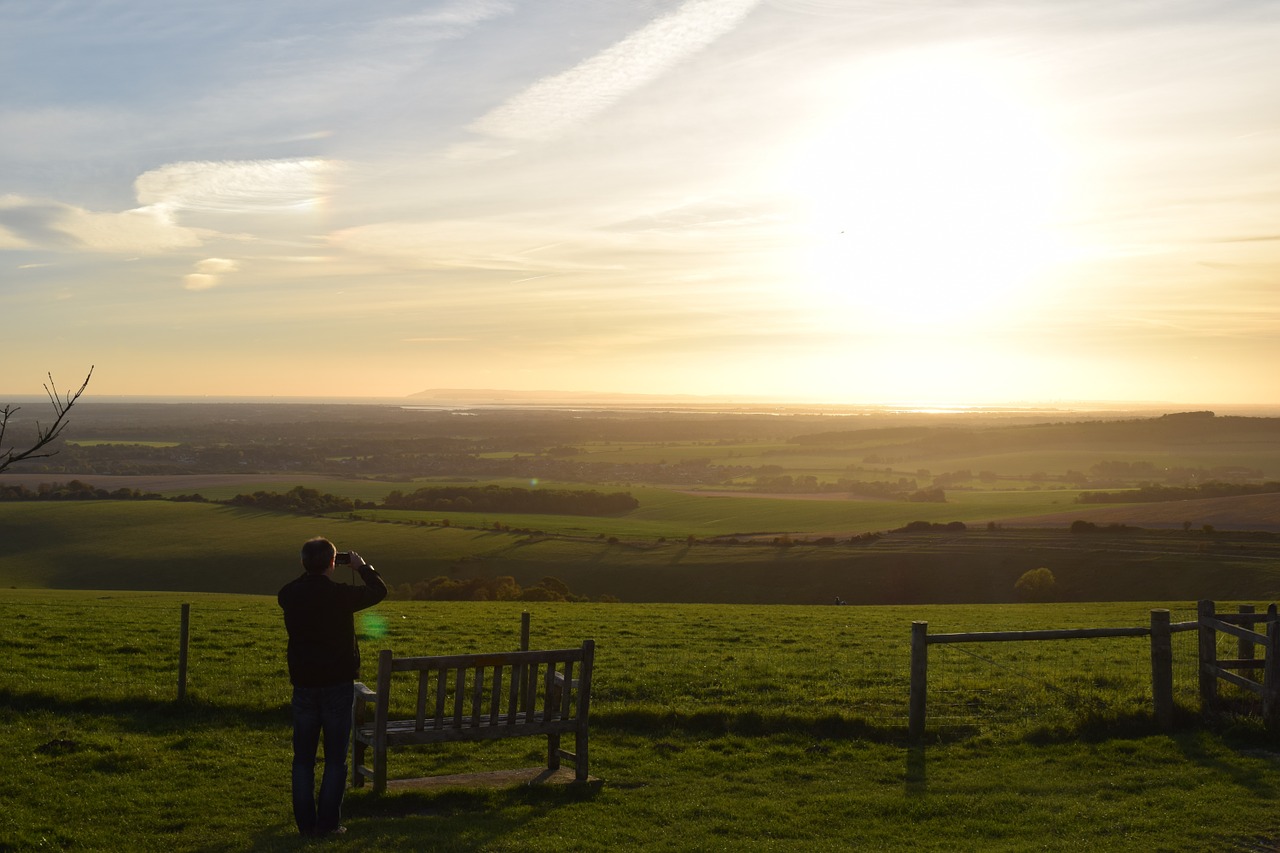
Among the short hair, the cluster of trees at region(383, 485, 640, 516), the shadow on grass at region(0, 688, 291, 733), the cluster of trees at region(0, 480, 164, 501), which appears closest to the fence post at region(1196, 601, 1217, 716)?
the short hair

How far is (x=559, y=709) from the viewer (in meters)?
11.1

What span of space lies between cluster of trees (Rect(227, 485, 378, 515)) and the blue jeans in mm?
84060

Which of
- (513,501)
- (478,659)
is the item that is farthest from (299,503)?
(478,659)

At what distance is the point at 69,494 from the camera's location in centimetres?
9325

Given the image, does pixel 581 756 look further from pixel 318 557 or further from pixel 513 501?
pixel 513 501

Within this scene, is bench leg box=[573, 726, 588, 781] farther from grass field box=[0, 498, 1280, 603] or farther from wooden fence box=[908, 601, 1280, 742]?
grass field box=[0, 498, 1280, 603]

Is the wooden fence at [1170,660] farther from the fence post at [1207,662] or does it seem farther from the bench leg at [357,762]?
the bench leg at [357,762]

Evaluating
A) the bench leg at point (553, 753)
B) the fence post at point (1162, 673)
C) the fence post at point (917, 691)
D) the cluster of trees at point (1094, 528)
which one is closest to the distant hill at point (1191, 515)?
the cluster of trees at point (1094, 528)

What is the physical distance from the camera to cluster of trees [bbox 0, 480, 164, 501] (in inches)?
3605

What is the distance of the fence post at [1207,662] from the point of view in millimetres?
13219

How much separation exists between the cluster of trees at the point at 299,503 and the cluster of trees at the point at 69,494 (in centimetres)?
1081

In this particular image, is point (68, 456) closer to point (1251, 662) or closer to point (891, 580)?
point (891, 580)

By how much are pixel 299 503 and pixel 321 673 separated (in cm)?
8883

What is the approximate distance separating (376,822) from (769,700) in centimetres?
738
